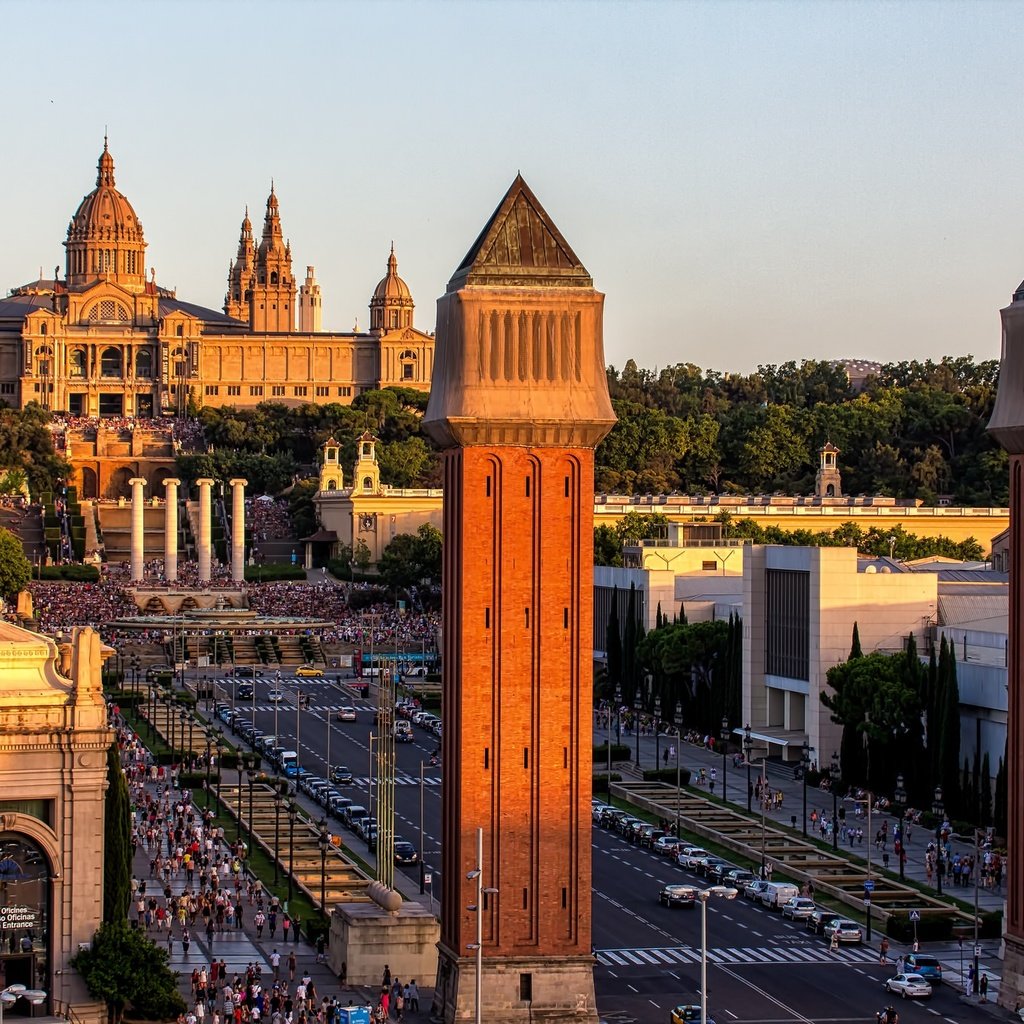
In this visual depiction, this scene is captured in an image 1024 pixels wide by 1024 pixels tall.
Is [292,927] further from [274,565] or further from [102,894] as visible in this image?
[274,565]

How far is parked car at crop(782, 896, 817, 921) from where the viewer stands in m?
72.2

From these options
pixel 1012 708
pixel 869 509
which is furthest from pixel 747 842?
pixel 869 509

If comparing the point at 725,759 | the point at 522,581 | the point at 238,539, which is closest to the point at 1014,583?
the point at 522,581

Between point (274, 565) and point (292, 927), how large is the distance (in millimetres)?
123804

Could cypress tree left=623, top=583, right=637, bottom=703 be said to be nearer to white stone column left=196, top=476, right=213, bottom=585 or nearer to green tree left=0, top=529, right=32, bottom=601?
green tree left=0, top=529, right=32, bottom=601

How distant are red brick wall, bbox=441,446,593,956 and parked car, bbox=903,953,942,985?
9.34m

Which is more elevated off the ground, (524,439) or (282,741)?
(524,439)

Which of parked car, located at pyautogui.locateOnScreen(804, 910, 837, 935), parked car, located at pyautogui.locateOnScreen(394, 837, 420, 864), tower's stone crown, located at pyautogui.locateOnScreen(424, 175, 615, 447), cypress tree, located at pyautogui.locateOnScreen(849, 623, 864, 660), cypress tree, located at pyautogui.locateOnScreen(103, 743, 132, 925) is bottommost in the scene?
parked car, located at pyautogui.locateOnScreen(804, 910, 837, 935)

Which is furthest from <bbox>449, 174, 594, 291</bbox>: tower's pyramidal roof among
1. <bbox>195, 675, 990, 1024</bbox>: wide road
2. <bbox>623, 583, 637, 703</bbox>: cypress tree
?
<bbox>623, 583, 637, 703</bbox>: cypress tree

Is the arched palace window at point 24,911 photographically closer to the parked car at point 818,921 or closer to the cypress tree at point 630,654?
the parked car at point 818,921

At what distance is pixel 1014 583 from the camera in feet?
206

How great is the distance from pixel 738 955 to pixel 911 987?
6.06 metres

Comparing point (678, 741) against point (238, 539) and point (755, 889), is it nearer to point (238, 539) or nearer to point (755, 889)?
point (755, 889)

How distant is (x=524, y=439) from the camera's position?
60.5 m
